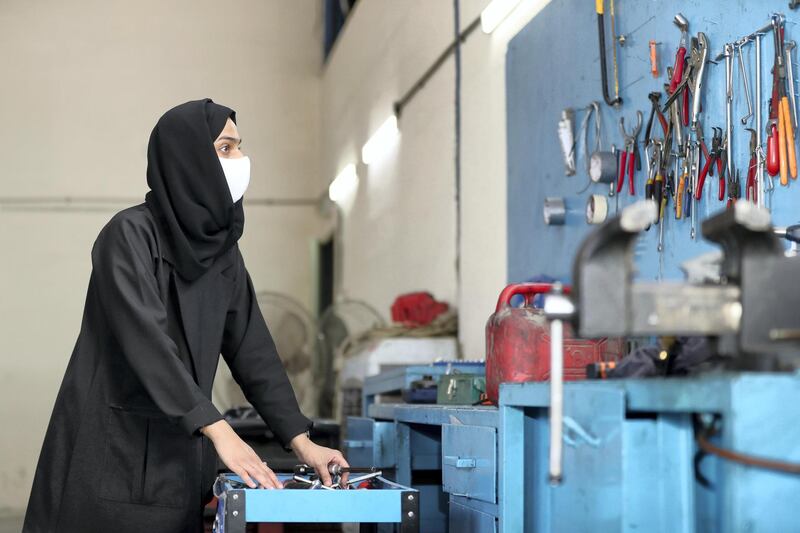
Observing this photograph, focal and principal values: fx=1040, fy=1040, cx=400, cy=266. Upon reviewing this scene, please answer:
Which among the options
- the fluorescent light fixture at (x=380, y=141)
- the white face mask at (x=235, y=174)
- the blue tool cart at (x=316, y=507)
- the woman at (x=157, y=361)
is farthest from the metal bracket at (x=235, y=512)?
the fluorescent light fixture at (x=380, y=141)

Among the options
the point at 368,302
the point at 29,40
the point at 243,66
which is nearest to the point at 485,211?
the point at 368,302

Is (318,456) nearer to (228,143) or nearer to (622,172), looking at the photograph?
(228,143)

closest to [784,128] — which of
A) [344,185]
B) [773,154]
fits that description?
[773,154]

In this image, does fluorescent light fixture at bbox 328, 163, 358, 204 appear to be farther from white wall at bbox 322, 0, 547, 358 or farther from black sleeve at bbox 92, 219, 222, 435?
black sleeve at bbox 92, 219, 222, 435

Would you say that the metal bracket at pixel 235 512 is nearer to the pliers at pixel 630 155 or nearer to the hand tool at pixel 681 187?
the hand tool at pixel 681 187

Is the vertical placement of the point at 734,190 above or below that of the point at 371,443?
above

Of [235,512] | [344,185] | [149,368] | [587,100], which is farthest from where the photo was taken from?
[344,185]

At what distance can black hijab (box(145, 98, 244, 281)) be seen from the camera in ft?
7.20

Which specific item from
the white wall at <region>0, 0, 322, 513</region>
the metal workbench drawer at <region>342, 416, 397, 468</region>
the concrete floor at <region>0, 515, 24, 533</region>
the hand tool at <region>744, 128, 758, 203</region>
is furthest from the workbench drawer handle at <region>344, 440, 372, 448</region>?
the white wall at <region>0, 0, 322, 513</region>

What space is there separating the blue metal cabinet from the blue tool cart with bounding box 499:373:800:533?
0.28ft

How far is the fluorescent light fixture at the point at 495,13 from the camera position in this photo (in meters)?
3.76

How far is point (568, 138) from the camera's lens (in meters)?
3.15

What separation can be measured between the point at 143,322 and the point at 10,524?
5.29m

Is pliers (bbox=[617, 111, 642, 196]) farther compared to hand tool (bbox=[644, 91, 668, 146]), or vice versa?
pliers (bbox=[617, 111, 642, 196])
